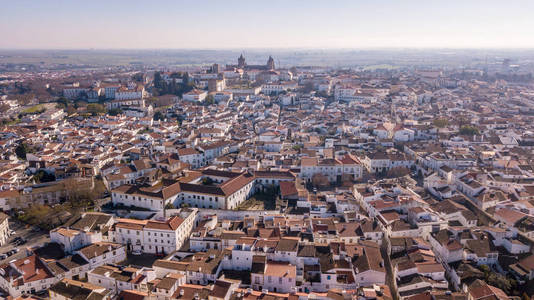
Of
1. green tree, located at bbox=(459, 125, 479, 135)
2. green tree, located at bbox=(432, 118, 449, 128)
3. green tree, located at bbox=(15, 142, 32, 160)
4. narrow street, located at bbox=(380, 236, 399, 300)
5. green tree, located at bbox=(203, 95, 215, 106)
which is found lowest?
narrow street, located at bbox=(380, 236, 399, 300)

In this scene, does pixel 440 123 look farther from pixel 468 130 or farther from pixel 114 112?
pixel 114 112

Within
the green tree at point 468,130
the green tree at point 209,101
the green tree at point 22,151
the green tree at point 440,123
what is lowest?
the green tree at point 22,151

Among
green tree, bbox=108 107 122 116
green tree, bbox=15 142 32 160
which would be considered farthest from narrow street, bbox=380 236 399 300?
green tree, bbox=108 107 122 116

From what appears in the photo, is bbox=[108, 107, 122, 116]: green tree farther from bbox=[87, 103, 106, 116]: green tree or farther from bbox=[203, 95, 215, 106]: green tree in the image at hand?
bbox=[203, 95, 215, 106]: green tree

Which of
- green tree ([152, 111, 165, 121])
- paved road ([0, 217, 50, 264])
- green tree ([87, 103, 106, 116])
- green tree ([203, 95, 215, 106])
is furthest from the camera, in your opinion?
green tree ([203, 95, 215, 106])

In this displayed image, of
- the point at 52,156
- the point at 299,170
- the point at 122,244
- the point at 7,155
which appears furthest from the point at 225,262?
the point at 7,155

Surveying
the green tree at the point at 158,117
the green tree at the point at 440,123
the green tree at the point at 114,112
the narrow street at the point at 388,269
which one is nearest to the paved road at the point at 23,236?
Answer: the narrow street at the point at 388,269

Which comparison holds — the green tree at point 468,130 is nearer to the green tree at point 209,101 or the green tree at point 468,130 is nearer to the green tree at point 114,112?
the green tree at point 209,101

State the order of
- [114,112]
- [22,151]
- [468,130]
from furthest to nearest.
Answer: [114,112]
[468,130]
[22,151]

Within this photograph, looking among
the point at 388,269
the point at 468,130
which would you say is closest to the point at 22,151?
the point at 388,269
